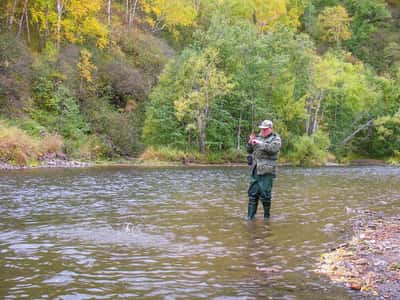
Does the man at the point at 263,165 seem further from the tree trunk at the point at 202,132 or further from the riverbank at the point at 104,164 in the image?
the tree trunk at the point at 202,132

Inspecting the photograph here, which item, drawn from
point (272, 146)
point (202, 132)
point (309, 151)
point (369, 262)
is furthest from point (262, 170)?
point (309, 151)

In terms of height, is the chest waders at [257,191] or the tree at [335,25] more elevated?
the tree at [335,25]

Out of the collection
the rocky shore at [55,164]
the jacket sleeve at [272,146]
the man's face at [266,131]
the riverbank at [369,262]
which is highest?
the man's face at [266,131]

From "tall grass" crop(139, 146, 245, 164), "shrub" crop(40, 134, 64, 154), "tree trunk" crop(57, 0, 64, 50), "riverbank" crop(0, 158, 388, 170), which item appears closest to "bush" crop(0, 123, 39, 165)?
"riverbank" crop(0, 158, 388, 170)

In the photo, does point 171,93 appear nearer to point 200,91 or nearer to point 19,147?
point 200,91

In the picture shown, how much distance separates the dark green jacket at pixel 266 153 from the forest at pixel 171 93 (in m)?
20.0

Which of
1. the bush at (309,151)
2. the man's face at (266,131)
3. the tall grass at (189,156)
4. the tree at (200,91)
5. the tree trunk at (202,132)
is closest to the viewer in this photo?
the man's face at (266,131)

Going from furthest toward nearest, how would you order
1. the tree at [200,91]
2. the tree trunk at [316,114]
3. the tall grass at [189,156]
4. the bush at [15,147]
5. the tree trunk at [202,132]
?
the tree trunk at [316,114] → the tree trunk at [202,132] → the tree at [200,91] → the tall grass at [189,156] → the bush at [15,147]

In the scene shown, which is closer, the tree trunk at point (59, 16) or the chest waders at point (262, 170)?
the chest waders at point (262, 170)

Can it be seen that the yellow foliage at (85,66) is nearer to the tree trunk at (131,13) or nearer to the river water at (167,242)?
the tree trunk at (131,13)

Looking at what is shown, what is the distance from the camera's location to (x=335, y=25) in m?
79.6

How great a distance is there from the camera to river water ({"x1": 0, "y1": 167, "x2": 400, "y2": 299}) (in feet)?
21.5

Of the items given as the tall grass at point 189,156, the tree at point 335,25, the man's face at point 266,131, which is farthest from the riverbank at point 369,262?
the tree at point 335,25

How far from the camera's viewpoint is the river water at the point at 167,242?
6.55 metres
